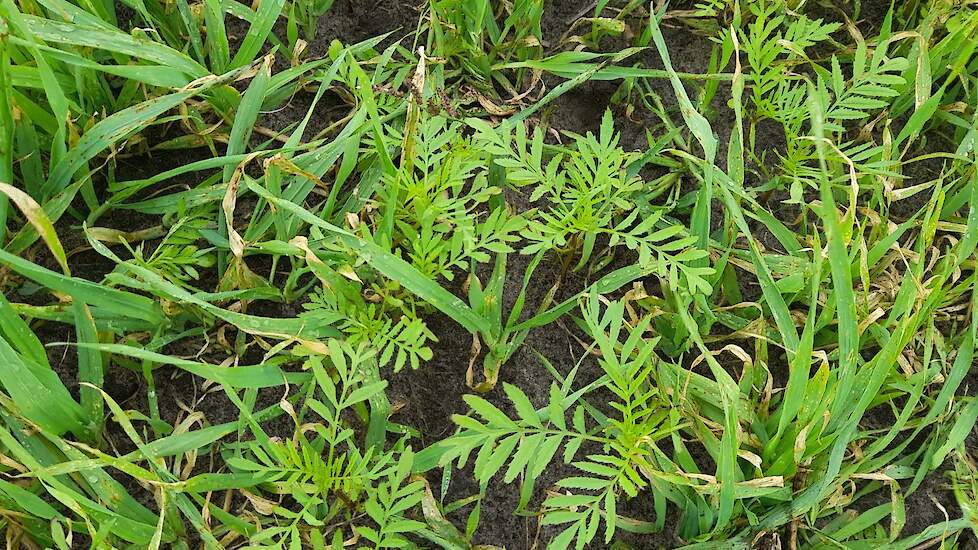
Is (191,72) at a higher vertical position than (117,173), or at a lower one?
higher

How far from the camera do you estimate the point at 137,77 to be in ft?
5.06

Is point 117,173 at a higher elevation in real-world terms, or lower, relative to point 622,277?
higher

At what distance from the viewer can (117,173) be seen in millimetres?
1744

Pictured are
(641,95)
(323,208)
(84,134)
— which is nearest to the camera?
(84,134)

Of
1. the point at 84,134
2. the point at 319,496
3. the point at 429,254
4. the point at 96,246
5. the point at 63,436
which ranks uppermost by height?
the point at 84,134

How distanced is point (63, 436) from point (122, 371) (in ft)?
0.56

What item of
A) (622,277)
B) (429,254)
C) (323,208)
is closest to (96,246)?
(323,208)

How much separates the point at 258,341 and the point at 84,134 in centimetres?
54

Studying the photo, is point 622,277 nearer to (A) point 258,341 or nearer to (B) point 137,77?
(A) point 258,341

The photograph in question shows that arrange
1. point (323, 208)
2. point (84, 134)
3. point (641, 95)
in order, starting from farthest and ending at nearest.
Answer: point (641, 95), point (323, 208), point (84, 134)

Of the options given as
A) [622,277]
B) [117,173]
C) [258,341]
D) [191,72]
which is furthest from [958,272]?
[117,173]

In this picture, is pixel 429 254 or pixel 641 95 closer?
pixel 429 254

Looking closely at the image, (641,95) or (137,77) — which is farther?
(641,95)

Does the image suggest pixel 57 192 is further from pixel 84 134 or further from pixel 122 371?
pixel 122 371
